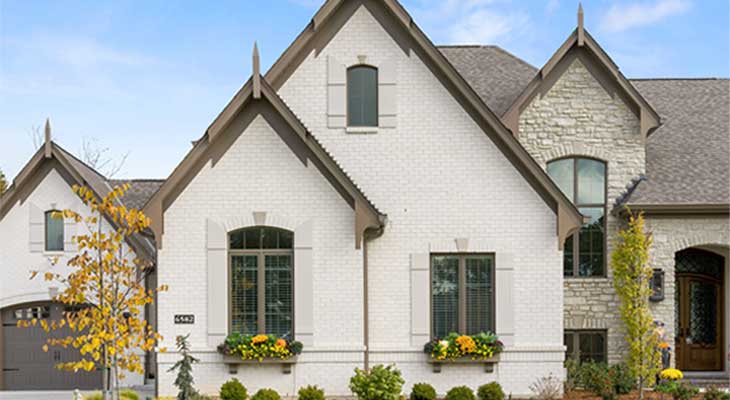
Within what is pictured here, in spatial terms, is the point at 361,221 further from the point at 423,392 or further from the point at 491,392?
the point at 491,392

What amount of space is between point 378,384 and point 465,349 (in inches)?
83.3

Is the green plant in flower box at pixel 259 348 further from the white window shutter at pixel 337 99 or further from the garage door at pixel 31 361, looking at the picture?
the garage door at pixel 31 361

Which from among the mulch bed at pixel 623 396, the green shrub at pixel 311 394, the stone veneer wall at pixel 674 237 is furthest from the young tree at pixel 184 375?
the stone veneer wall at pixel 674 237

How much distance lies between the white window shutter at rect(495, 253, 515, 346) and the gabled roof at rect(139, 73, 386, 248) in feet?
8.78

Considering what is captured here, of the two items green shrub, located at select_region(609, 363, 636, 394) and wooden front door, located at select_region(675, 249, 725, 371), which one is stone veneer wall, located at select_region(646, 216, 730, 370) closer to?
wooden front door, located at select_region(675, 249, 725, 371)

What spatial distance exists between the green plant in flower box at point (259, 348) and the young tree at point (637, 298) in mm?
7165

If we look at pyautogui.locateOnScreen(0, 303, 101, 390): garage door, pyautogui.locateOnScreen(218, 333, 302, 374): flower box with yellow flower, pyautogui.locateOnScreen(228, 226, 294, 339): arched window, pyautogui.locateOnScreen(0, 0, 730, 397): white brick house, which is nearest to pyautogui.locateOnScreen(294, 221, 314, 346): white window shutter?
pyautogui.locateOnScreen(0, 0, 730, 397): white brick house

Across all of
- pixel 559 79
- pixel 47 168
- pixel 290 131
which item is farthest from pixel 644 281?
pixel 47 168

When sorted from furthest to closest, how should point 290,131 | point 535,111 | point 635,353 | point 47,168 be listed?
point 47,168
point 535,111
point 635,353
point 290,131

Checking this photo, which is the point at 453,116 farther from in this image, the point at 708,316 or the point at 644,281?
the point at 708,316

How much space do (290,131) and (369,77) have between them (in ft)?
7.31

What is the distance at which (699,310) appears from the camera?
55.4 ft

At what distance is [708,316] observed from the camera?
16891 millimetres

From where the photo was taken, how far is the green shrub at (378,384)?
38.8ft
